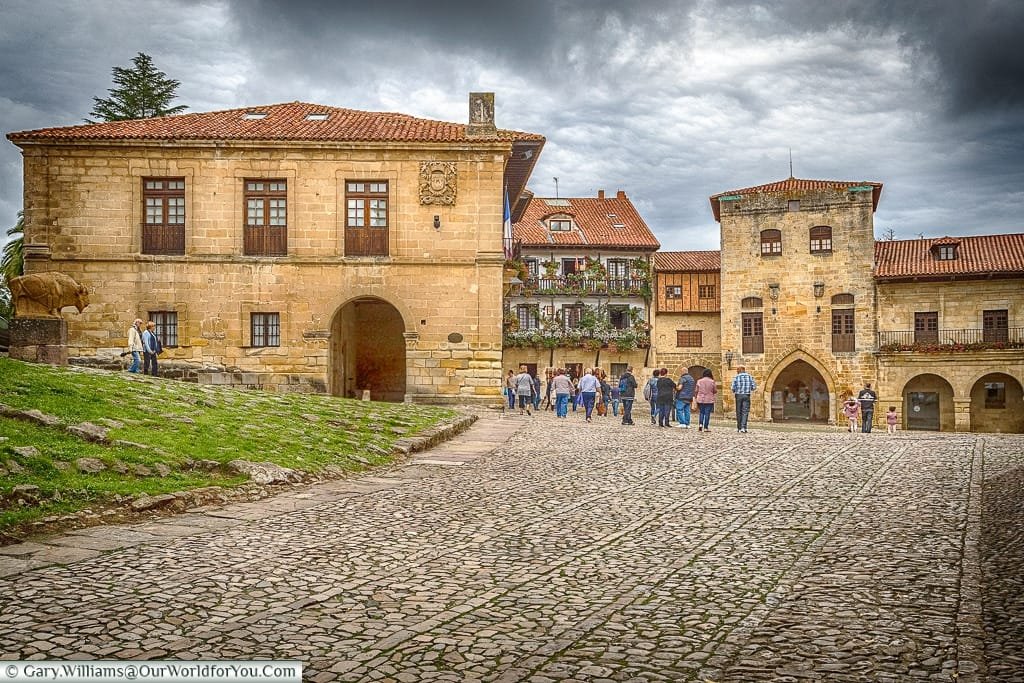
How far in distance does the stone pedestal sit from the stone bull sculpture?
0.24 m

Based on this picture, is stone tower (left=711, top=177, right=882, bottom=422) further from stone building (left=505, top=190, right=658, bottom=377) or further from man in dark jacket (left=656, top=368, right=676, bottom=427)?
man in dark jacket (left=656, top=368, right=676, bottom=427)

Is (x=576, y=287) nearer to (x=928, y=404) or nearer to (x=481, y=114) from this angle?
(x=928, y=404)

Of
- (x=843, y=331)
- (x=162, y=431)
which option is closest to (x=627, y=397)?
(x=162, y=431)

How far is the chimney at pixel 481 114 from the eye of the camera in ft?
82.1

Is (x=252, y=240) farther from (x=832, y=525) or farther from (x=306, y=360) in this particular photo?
(x=832, y=525)

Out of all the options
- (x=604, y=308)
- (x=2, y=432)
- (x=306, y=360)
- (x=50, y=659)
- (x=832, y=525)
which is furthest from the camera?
(x=604, y=308)

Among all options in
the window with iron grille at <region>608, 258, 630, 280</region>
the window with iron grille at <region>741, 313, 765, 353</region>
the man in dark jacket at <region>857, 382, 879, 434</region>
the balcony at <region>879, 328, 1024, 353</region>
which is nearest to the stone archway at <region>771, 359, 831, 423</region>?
the window with iron grille at <region>741, 313, 765, 353</region>

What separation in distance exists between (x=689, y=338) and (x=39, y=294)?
3598 centimetres

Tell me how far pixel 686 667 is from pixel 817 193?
141ft

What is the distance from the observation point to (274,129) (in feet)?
84.5

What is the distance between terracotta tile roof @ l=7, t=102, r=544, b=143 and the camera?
81.7ft

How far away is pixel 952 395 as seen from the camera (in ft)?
142

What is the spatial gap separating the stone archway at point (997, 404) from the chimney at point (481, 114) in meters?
29.3

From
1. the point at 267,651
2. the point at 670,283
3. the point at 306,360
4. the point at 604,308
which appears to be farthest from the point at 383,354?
the point at 267,651
